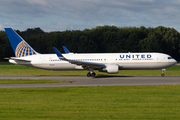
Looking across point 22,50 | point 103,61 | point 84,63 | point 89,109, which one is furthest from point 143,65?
point 89,109

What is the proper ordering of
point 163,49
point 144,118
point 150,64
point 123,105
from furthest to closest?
point 163,49 < point 150,64 < point 123,105 < point 144,118

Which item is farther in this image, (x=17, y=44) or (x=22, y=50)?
(x=22, y=50)

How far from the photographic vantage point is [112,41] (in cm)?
11156

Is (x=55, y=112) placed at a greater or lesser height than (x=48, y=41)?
lesser

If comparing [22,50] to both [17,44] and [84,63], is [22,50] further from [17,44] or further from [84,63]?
[84,63]

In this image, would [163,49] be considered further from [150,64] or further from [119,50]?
[150,64]

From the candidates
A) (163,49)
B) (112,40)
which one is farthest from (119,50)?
(163,49)

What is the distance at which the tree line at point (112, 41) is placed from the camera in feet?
330

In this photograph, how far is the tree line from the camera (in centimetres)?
10069

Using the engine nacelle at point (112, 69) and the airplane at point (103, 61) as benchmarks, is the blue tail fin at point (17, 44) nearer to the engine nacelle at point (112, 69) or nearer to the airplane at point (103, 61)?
the airplane at point (103, 61)

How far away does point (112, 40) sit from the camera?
11156cm

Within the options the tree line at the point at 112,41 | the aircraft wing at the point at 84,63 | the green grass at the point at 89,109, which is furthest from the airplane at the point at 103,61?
the tree line at the point at 112,41

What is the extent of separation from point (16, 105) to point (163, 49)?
3646 inches

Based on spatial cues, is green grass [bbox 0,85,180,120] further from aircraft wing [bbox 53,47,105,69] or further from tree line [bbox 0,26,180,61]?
tree line [bbox 0,26,180,61]
